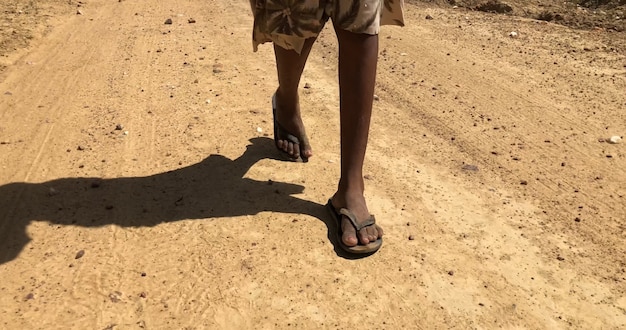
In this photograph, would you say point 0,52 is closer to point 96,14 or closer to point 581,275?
point 96,14

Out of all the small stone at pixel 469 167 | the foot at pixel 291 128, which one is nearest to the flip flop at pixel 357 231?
the foot at pixel 291 128

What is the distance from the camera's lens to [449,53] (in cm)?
498

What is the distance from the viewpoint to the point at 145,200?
3.03m

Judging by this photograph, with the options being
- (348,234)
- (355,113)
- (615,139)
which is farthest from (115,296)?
(615,139)

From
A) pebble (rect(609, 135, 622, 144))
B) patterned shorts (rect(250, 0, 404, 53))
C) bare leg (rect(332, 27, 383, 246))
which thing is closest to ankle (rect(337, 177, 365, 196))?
bare leg (rect(332, 27, 383, 246))

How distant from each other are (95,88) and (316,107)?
1491mm

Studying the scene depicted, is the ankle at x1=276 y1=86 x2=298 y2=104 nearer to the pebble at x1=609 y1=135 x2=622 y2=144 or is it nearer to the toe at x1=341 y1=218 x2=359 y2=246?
the toe at x1=341 y1=218 x2=359 y2=246

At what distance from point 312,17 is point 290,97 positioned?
0.70m

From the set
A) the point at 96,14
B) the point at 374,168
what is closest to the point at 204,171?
the point at 374,168

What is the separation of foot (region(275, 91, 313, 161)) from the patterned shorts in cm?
51

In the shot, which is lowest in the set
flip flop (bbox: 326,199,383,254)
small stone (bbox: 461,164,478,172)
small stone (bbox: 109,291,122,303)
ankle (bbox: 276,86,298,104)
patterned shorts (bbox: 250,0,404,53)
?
small stone (bbox: 109,291,122,303)

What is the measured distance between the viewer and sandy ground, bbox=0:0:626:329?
241 centimetres

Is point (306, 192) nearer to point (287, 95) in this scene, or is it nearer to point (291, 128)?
point (291, 128)

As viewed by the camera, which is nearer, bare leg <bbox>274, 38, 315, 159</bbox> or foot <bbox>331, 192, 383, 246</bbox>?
foot <bbox>331, 192, 383, 246</bbox>
